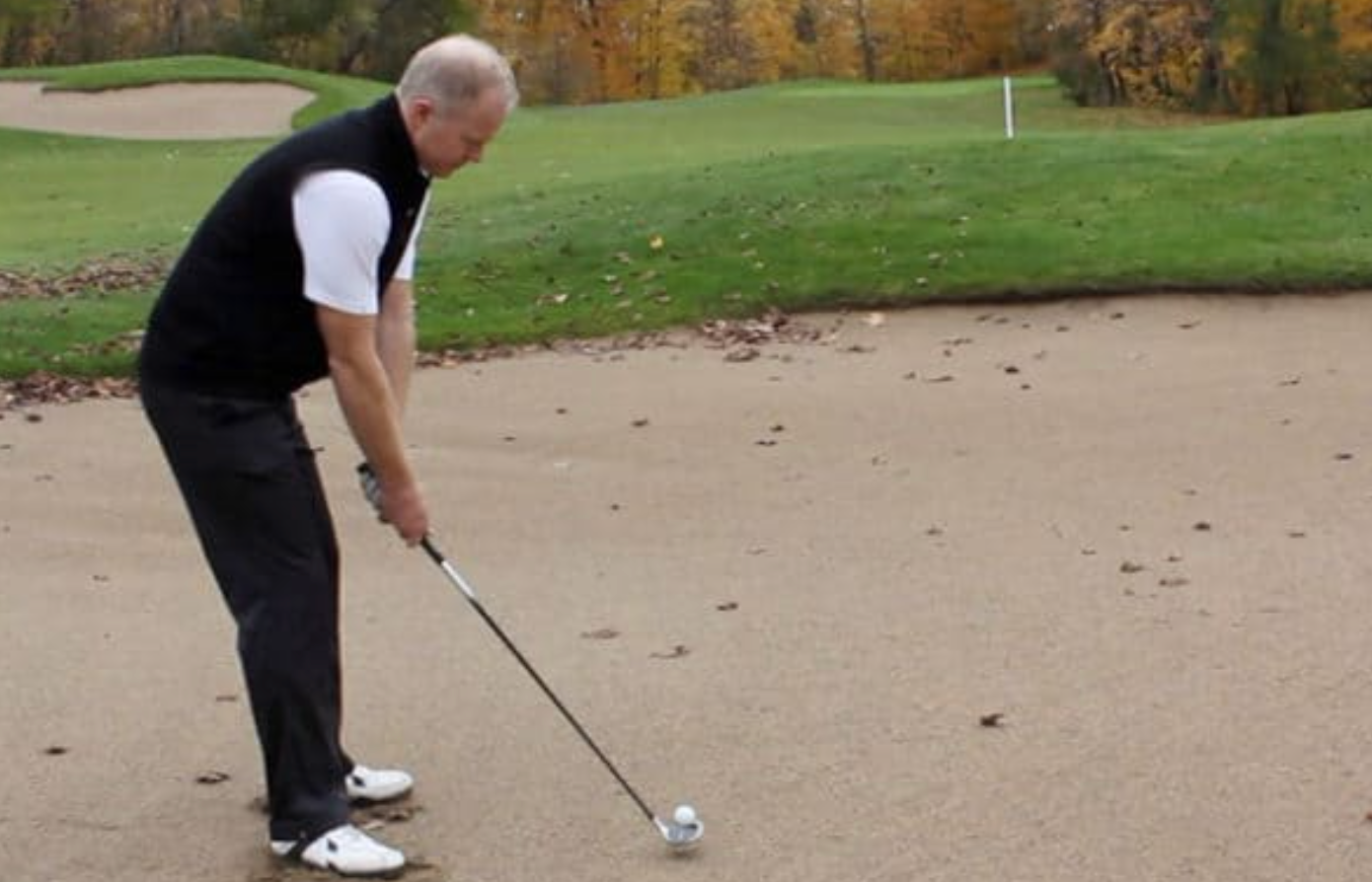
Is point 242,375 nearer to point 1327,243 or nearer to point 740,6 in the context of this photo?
point 1327,243

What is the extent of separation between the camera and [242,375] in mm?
4750

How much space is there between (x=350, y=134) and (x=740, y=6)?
7129 cm

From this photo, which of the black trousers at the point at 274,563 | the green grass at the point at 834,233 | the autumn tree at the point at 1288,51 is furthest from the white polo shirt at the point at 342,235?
the autumn tree at the point at 1288,51

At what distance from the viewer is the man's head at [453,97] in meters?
4.49

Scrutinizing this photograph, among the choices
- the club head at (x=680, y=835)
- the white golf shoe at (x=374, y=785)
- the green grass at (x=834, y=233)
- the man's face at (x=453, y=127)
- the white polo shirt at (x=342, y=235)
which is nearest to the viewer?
the white polo shirt at (x=342, y=235)

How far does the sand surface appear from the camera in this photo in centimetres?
502

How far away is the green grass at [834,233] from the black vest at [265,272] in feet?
28.0

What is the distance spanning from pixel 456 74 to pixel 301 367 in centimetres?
79

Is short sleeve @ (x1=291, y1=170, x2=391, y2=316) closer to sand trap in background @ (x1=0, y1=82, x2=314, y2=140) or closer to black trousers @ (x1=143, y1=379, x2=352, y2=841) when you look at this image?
black trousers @ (x1=143, y1=379, x2=352, y2=841)

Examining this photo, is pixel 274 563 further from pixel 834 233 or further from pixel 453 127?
pixel 834 233

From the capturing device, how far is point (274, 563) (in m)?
4.80

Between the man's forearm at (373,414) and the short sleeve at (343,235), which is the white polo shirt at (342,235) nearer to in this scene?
the short sleeve at (343,235)

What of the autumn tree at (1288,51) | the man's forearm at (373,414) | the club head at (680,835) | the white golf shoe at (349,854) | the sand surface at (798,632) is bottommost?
the autumn tree at (1288,51)

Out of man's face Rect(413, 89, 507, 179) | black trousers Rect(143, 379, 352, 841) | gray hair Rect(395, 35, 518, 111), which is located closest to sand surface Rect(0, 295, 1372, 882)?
black trousers Rect(143, 379, 352, 841)
